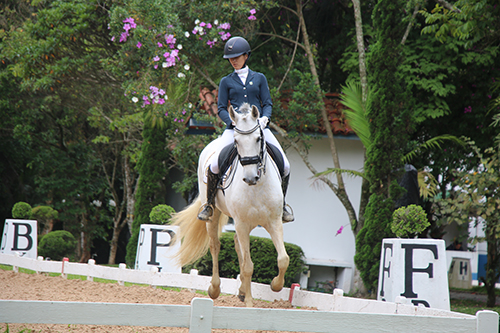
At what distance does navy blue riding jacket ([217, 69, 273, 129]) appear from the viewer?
225 inches

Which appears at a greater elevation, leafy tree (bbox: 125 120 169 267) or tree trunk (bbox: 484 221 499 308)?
leafy tree (bbox: 125 120 169 267)

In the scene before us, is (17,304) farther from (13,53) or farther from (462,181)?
(13,53)

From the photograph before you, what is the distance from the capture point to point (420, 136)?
11961 mm

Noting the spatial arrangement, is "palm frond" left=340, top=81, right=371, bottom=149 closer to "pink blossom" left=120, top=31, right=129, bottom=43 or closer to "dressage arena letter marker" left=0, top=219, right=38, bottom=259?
"pink blossom" left=120, top=31, right=129, bottom=43

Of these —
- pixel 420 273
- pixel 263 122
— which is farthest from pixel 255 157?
pixel 420 273

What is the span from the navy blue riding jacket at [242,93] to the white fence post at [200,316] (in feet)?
9.14

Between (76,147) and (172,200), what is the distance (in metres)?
4.89

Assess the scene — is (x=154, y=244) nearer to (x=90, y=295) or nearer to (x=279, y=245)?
(x=90, y=295)

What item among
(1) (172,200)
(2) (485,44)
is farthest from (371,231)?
(1) (172,200)

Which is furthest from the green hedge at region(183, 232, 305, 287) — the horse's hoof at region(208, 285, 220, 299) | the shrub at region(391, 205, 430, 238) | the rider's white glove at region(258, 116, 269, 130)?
the rider's white glove at region(258, 116, 269, 130)

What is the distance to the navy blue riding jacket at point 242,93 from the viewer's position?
18.7 feet

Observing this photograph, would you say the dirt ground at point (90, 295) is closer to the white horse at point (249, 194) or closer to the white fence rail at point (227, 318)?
the white horse at point (249, 194)

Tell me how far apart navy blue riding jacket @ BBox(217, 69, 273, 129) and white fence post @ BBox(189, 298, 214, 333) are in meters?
2.78

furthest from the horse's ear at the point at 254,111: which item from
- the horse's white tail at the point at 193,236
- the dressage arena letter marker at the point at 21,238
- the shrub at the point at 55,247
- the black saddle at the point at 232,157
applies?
the shrub at the point at 55,247
